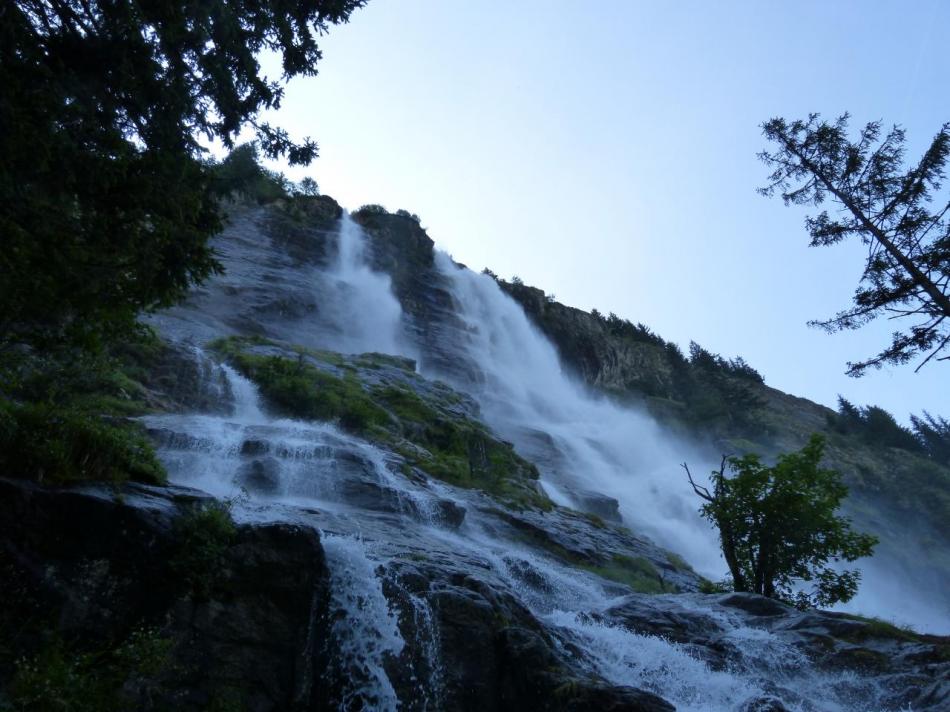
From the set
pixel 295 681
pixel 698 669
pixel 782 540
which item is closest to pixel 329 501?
pixel 295 681

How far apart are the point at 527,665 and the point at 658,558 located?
13.0 meters

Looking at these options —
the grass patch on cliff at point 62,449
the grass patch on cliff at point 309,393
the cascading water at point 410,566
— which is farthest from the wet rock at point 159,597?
the grass patch on cliff at point 309,393

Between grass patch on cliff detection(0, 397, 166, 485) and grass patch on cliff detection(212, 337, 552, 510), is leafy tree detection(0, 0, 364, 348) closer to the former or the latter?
grass patch on cliff detection(0, 397, 166, 485)

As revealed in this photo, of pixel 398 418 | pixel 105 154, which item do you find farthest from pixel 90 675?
pixel 398 418

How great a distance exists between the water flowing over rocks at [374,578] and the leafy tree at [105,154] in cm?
225

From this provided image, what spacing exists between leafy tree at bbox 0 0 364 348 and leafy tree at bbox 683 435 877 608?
1194cm

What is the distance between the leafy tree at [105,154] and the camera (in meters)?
6.40

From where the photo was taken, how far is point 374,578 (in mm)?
8000

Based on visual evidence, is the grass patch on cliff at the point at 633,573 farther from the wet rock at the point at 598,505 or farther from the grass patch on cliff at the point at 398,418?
the wet rock at the point at 598,505

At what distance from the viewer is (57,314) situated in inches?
294

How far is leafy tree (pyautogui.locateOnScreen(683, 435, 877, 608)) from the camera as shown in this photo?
13.6 meters

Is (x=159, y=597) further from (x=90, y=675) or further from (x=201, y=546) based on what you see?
(x=90, y=675)

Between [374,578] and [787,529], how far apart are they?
9828 millimetres

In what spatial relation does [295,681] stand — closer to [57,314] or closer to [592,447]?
[57,314]
